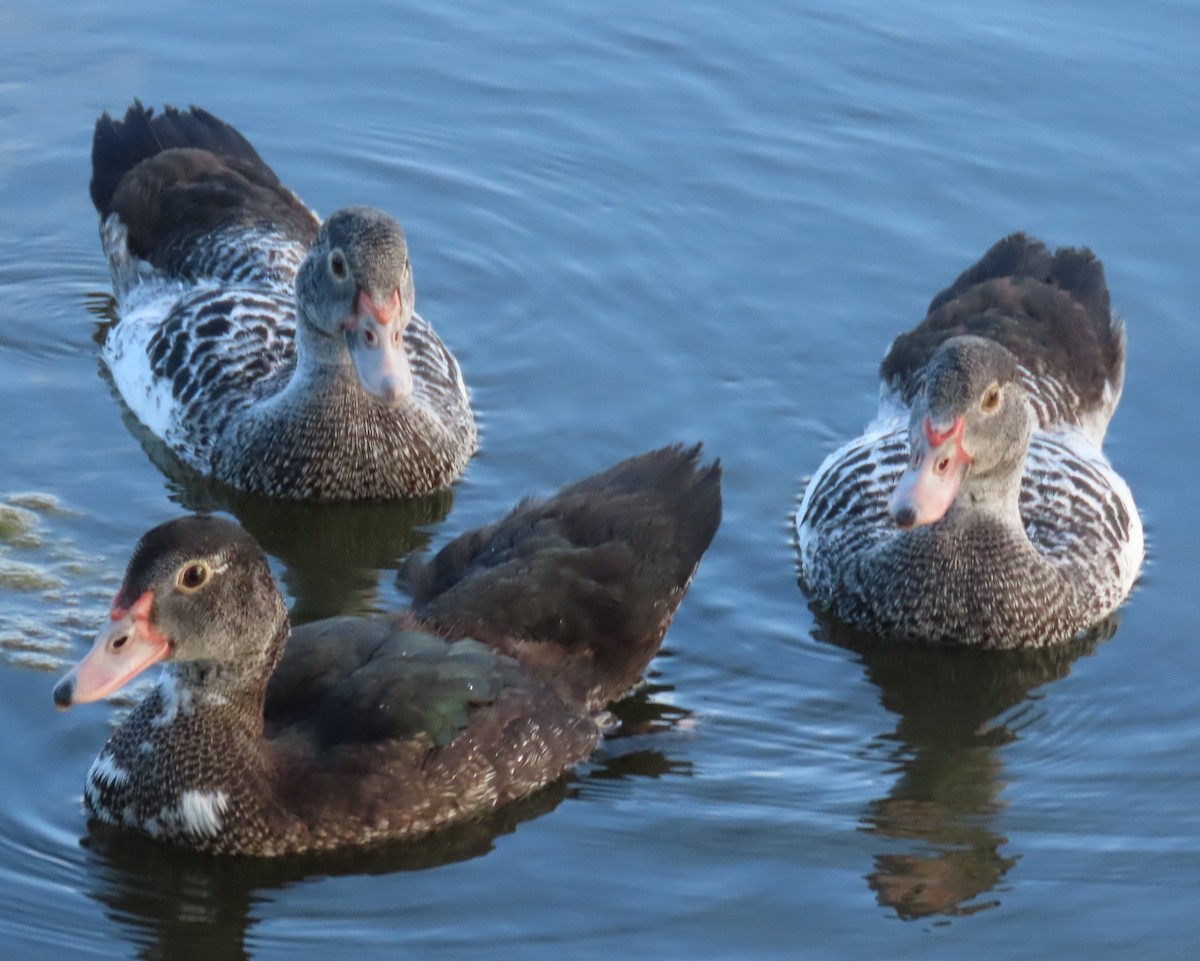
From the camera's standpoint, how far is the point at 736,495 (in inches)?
476

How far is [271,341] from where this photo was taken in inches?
506

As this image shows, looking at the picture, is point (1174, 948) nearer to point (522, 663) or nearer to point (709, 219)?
point (522, 663)

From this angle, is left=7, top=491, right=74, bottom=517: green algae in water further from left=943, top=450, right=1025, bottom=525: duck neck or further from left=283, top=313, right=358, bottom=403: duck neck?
left=943, top=450, right=1025, bottom=525: duck neck

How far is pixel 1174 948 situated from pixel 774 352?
209 inches

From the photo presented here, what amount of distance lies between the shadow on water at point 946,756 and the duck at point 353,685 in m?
1.19

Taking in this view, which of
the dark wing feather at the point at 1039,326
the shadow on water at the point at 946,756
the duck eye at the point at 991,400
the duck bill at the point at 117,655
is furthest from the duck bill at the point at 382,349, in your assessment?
the duck bill at the point at 117,655

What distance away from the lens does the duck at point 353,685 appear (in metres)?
8.64

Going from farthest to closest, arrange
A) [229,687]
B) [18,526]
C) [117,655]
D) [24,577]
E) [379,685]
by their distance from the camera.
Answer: [18,526] < [24,577] < [379,685] < [229,687] < [117,655]

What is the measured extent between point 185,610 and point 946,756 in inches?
133

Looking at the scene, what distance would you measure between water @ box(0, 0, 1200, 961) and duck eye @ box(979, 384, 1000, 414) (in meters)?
1.15

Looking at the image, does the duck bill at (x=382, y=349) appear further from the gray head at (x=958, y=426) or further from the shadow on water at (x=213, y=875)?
the shadow on water at (x=213, y=875)

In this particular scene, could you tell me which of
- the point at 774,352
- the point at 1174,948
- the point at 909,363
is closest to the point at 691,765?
the point at 1174,948

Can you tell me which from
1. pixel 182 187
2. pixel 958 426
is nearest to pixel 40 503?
pixel 182 187

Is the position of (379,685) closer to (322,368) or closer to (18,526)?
(18,526)
